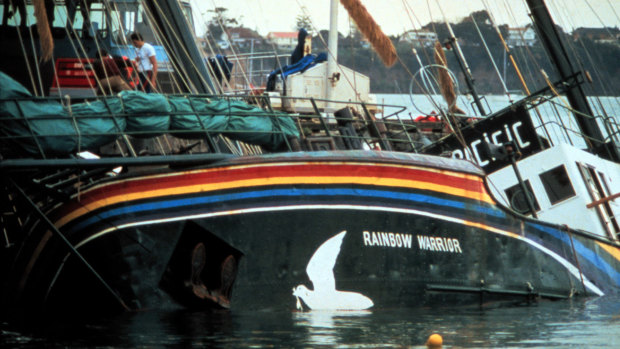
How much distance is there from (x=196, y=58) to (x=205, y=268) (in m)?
4.33

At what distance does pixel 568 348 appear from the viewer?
10406mm

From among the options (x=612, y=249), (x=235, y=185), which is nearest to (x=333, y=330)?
(x=235, y=185)

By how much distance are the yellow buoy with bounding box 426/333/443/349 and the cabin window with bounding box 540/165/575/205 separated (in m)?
6.21

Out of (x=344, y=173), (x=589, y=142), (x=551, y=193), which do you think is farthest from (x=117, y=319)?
(x=589, y=142)

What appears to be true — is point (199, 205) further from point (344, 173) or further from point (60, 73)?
point (60, 73)

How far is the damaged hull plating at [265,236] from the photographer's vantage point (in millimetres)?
12125

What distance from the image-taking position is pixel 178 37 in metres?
15.8

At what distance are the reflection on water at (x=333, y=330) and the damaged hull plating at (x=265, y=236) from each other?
27 cm

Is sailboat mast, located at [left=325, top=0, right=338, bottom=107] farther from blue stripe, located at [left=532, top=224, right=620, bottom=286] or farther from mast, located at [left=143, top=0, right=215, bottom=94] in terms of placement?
blue stripe, located at [left=532, top=224, right=620, bottom=286]

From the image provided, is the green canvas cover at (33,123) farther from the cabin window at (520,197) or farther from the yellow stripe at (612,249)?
the yellow stripe at (612,249)

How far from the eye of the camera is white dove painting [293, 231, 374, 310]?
41.0ft

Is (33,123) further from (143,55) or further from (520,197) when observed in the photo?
(520,197)

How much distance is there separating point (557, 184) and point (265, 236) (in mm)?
5466

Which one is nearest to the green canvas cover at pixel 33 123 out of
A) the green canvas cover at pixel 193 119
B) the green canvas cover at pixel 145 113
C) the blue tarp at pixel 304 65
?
the green canvas cover at pixel 145 113
